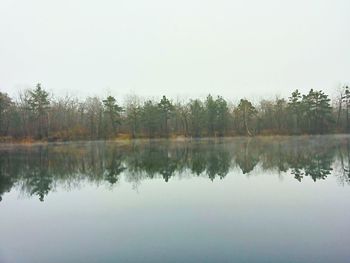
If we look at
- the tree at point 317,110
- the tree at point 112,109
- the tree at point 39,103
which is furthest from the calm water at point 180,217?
the tree at point 317,110

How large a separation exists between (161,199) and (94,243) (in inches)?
174

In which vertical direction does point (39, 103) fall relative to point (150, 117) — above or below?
above

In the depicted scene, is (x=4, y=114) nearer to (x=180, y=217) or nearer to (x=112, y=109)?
(x=112, y=109)

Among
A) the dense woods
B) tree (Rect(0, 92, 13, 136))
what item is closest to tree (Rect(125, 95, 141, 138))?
the dense woods

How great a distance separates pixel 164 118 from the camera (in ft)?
218

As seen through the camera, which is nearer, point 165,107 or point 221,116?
point 165,107

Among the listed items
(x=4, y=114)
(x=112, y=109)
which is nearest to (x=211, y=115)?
(x=112, y=109)

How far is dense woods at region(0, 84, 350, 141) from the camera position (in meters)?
60.1

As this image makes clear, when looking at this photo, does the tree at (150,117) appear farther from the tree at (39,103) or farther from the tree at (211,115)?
the tree at (39,103)

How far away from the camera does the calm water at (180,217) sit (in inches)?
252

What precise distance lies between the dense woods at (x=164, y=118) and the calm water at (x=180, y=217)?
46240 millimetres

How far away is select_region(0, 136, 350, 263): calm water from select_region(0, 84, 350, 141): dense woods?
4624 centimetres

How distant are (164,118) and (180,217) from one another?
2274 inches

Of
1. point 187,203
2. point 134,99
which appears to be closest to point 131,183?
point 187,203
